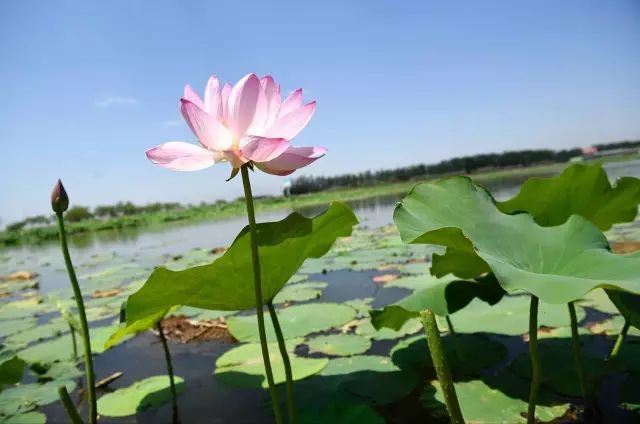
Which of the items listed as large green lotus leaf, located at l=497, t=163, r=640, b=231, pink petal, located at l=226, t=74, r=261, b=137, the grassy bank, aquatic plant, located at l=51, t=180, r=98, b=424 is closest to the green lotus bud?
aquatic plant, located at l=51, t=180, r=98, b=424

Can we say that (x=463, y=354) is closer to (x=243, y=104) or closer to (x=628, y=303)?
(x=628, y=303)

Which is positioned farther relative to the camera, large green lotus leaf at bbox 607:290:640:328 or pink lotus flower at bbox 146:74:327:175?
large green lotus leaf at bbox 607:290:640:328

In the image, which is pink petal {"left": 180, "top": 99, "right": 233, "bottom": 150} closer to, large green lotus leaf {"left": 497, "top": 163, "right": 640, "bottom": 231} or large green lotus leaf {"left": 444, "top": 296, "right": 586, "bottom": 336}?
large green lotus leaf {"left": 497, "top": 163, "right": 640, "bottom": 231}

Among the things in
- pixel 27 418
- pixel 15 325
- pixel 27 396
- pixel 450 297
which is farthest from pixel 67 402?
pixel 15 325

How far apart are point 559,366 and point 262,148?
5.17ft

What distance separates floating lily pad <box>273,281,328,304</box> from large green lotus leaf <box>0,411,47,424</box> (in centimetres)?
184

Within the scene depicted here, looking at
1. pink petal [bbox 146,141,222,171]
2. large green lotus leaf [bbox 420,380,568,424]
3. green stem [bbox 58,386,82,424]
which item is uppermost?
pink petal [bbox 146,141,222,171]

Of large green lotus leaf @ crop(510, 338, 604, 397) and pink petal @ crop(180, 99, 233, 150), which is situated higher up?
pink petal @ crop(180, 99, 233, 150)

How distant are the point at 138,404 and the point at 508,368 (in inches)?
63.5

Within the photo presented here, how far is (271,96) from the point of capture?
88 centimetres

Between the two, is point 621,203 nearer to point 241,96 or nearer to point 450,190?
point 450,190

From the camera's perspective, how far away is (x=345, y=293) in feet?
11.3

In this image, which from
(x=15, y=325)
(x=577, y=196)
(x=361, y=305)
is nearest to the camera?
(x=577, y=196)

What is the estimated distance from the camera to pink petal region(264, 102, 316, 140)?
855 mm
